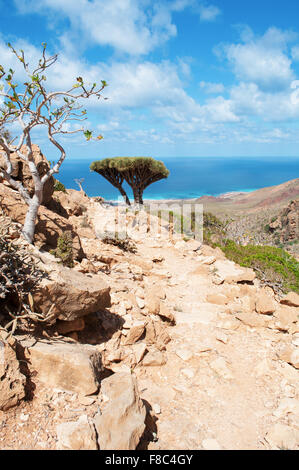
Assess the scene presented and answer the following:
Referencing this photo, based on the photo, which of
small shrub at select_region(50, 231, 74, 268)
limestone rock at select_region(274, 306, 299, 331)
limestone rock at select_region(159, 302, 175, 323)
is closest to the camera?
small shrub at select_region(50, 231, 74, 268)

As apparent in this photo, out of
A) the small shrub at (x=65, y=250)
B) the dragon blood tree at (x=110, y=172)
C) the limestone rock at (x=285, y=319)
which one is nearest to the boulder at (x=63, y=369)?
the small shrub at (x=65, y=250)

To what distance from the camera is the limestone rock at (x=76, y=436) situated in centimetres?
248

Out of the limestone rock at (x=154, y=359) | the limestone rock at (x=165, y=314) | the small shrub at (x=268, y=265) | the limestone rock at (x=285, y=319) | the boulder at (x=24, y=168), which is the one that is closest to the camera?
the limestone rock at (x=154, y=359)

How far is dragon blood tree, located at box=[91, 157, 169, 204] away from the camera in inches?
838

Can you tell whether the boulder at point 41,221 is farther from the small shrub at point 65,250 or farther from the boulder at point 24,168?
the boulder at point 24,168

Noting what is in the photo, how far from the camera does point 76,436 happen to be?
252cm

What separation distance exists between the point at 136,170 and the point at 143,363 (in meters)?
18.6

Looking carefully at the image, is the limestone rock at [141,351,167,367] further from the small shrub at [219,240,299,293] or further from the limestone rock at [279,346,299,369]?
the small shrub at [219,240,299,293]

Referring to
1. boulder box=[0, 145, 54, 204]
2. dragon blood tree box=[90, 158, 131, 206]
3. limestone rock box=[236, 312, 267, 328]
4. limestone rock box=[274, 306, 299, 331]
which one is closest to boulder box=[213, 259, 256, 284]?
limestone rock box=[274, 306, 299, 331]

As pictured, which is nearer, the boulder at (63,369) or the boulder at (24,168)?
the boulder at (63,369)

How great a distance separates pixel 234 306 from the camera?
23.3 feet

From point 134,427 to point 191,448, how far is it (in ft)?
3.54

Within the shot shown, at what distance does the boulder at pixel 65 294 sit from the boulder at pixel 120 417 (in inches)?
44.3

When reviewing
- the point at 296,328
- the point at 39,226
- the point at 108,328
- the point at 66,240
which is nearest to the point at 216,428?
the point at 108,328
